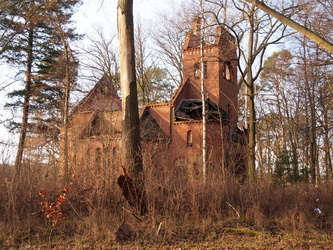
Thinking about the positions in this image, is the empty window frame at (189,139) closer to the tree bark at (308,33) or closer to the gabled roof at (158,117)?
the gabled roof at (158,117)

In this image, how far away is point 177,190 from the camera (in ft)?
29.1

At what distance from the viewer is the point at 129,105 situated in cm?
829

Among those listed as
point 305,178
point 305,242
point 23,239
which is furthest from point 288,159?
point 23,239

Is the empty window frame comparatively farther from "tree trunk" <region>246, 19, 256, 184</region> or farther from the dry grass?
the dry grass

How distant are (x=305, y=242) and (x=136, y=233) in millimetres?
3384

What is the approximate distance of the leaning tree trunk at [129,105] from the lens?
8.00m

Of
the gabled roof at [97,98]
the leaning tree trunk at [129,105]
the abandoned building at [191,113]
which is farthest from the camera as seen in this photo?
the abandoned building at [191,113]

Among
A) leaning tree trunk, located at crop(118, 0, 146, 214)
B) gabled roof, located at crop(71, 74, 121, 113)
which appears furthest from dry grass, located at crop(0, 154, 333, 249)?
gabled roof, located at crop(71, 74, 121, 113)

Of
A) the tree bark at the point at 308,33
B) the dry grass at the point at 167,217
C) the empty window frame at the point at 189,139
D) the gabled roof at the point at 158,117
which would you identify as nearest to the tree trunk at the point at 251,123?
the dry grass at the point at 167,217

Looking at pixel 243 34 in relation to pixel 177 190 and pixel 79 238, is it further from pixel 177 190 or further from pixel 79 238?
pixel 79 238

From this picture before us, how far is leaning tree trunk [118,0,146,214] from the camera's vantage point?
7996mm

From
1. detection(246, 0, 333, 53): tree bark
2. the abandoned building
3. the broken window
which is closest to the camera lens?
detection(246, 0, 333, 53): tree bark

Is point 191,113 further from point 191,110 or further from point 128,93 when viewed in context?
point 128,93

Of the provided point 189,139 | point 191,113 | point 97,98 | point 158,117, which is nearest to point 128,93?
point 97,98
